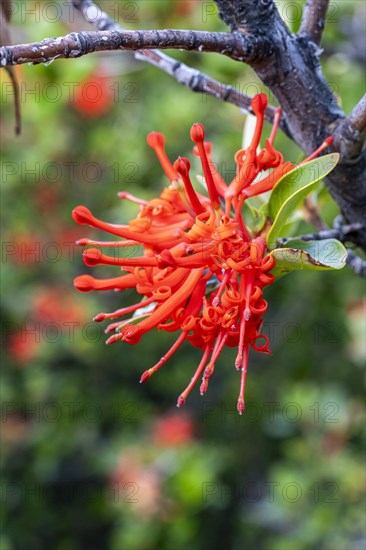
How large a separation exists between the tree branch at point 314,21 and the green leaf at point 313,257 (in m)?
0.30

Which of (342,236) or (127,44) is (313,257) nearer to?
(342,236)

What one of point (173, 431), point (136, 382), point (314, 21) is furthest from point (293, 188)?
point (136, 382)

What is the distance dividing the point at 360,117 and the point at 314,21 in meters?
0.18

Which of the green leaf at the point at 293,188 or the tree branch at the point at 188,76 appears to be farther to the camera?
the tree branch at the point at 188,76

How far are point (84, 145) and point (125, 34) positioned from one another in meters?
3.31

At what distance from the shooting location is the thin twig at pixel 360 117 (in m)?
0.93

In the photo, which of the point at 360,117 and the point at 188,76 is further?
the point at 188,76

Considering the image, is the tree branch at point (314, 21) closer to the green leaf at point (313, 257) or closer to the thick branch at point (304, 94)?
the thick branch at point (304, 94)

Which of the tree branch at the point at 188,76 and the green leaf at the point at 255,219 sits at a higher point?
the tree branch at the point at 188,76

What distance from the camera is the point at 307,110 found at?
39.3 inches

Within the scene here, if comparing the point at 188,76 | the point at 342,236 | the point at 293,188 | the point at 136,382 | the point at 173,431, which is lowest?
the point at 136,382

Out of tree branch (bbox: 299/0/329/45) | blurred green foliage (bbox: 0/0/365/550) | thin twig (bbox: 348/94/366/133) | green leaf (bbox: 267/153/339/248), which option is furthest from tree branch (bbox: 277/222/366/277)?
blurred green foliage (bbox: 0/0/365/550)

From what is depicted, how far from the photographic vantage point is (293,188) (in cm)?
94

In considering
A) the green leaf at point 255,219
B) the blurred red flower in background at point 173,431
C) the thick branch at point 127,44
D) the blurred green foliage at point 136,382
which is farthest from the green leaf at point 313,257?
the blurred red flower in background at point 173,431
